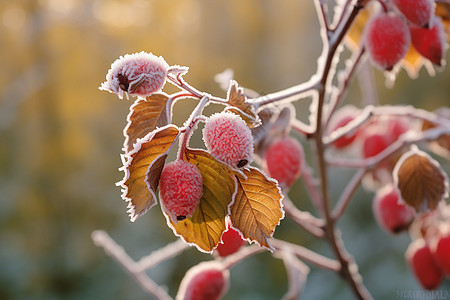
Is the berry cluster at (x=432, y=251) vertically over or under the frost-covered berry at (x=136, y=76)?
under

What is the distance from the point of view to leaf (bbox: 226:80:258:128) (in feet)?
1.16

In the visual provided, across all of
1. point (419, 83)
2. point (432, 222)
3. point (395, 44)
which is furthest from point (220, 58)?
point (395, 44)

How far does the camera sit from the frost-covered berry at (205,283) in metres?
0.58

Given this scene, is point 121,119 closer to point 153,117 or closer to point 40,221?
point 40,221

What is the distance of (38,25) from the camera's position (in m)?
3.50

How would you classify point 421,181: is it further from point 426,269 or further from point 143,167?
point 143,167

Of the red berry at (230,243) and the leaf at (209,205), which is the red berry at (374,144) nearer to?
the red berry at (230,243)

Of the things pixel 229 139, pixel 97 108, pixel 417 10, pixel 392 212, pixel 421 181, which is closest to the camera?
pixel 229 139

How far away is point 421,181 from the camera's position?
1.89 feet

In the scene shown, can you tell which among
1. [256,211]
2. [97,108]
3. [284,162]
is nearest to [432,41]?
[284,162]

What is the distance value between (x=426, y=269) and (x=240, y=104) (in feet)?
1.69

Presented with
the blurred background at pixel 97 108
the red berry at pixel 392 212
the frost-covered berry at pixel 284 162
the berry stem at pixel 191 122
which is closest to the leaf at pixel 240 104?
the berry stem at pixel 191 122

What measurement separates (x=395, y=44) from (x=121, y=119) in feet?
9.78

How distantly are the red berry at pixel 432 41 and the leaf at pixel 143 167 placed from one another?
335 mm
